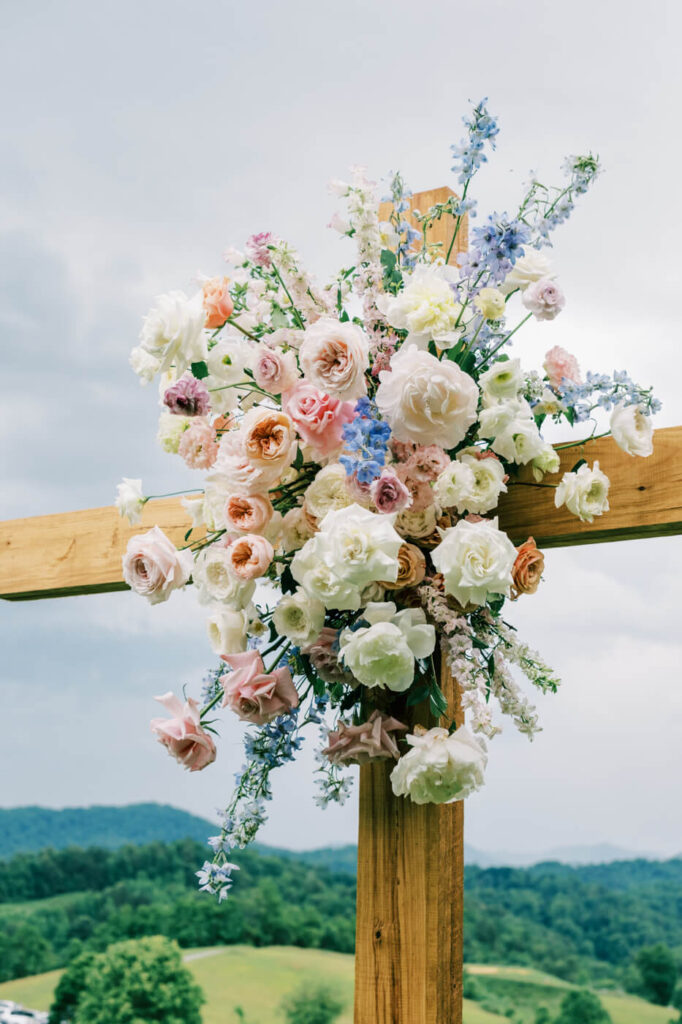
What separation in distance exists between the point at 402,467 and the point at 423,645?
0.23 metres

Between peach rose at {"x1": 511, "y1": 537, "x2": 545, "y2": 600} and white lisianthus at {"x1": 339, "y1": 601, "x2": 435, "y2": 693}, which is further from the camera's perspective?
peach rose at {"x1": 511, "y1": 537, "x2": 545, "y2": 600}

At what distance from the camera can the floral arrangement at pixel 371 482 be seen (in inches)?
43.8

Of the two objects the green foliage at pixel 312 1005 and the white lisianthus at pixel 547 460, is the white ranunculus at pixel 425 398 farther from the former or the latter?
the green foliage at pixel 312 1005

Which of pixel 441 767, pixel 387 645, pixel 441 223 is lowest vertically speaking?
pixel 441 767

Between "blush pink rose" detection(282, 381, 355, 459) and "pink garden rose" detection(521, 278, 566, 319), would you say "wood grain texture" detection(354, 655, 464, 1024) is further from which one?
"pink garden rose" detection(521, 278, 566, 319)

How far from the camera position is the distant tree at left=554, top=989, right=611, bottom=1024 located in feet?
13.8

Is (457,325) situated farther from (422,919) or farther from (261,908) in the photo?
(261,908)

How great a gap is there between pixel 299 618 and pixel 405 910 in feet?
1.52

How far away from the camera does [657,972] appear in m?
4.12

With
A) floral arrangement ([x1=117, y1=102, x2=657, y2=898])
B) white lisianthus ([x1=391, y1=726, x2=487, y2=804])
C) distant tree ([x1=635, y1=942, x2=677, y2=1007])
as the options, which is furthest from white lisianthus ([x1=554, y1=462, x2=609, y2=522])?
distant tree ([x1=635, y1=942, x2=677, y2=1007])

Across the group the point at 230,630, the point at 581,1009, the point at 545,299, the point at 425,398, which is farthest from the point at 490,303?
the point at 581,1009

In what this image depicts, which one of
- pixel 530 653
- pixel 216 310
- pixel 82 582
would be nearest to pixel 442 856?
pixel 530 653

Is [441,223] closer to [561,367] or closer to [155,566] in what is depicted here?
[561,367]

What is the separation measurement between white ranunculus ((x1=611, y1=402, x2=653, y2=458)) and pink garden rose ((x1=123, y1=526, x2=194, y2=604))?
622 millimetres
